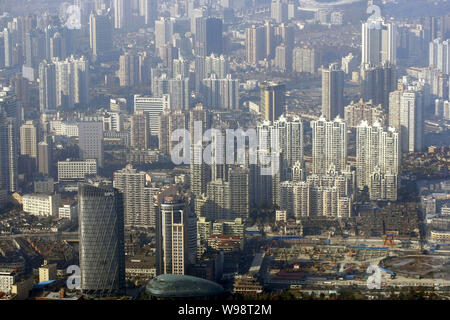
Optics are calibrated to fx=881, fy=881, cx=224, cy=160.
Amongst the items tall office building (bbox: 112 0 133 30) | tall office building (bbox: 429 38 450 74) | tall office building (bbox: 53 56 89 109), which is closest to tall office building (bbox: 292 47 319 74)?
tall office building (bbox: 429 38 450 74)

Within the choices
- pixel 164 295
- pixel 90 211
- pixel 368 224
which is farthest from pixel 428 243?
pixel 164 295

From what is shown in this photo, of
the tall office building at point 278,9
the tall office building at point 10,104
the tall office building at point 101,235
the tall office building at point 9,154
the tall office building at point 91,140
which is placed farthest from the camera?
the tall office building at point 278,9

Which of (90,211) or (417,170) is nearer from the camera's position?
(90,211)

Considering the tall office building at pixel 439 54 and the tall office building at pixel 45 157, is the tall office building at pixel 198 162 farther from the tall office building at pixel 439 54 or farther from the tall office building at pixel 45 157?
the tall office building at pixel 439 54

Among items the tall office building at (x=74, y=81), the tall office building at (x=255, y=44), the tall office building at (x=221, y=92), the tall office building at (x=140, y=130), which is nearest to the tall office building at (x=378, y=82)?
the tall office building at (x=255, y=44)

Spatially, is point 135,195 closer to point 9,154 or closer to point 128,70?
point 9,154

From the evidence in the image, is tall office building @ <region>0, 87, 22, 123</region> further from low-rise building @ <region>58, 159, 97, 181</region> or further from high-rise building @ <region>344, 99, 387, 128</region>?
high-rise building @ <region>344, 99, 387, 128</region>

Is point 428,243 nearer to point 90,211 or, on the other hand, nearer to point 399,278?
point 399,278
